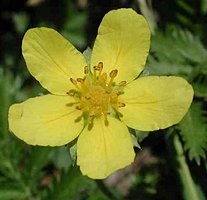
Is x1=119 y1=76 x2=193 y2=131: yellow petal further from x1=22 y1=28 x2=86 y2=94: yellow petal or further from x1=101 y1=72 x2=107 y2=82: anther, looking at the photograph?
x1=22 y1=28 x2=86 y2=94: yellow petal

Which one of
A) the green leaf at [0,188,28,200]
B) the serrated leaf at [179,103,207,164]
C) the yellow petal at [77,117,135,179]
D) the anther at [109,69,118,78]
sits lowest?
the green leaf at [0,188,28,200]

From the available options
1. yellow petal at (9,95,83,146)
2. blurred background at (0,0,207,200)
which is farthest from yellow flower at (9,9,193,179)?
blurred background at (0,0,207,200)

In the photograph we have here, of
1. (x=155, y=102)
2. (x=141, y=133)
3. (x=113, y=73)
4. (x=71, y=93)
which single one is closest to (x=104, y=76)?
(x=113, y=73)

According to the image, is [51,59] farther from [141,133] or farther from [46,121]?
[141,133]

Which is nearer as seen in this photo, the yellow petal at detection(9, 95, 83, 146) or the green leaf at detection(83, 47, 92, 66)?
the yellow petal at detection(9, 95, 83, 146)

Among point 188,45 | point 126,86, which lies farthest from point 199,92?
point 126,86

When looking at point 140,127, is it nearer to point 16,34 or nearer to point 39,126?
point 39,126

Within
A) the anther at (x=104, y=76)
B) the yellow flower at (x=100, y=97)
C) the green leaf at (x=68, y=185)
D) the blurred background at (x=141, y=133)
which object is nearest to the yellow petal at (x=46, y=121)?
the yellow flower at (x=100, y=97)

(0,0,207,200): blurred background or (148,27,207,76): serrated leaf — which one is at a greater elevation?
(148,27,207,76): serrated leaf
